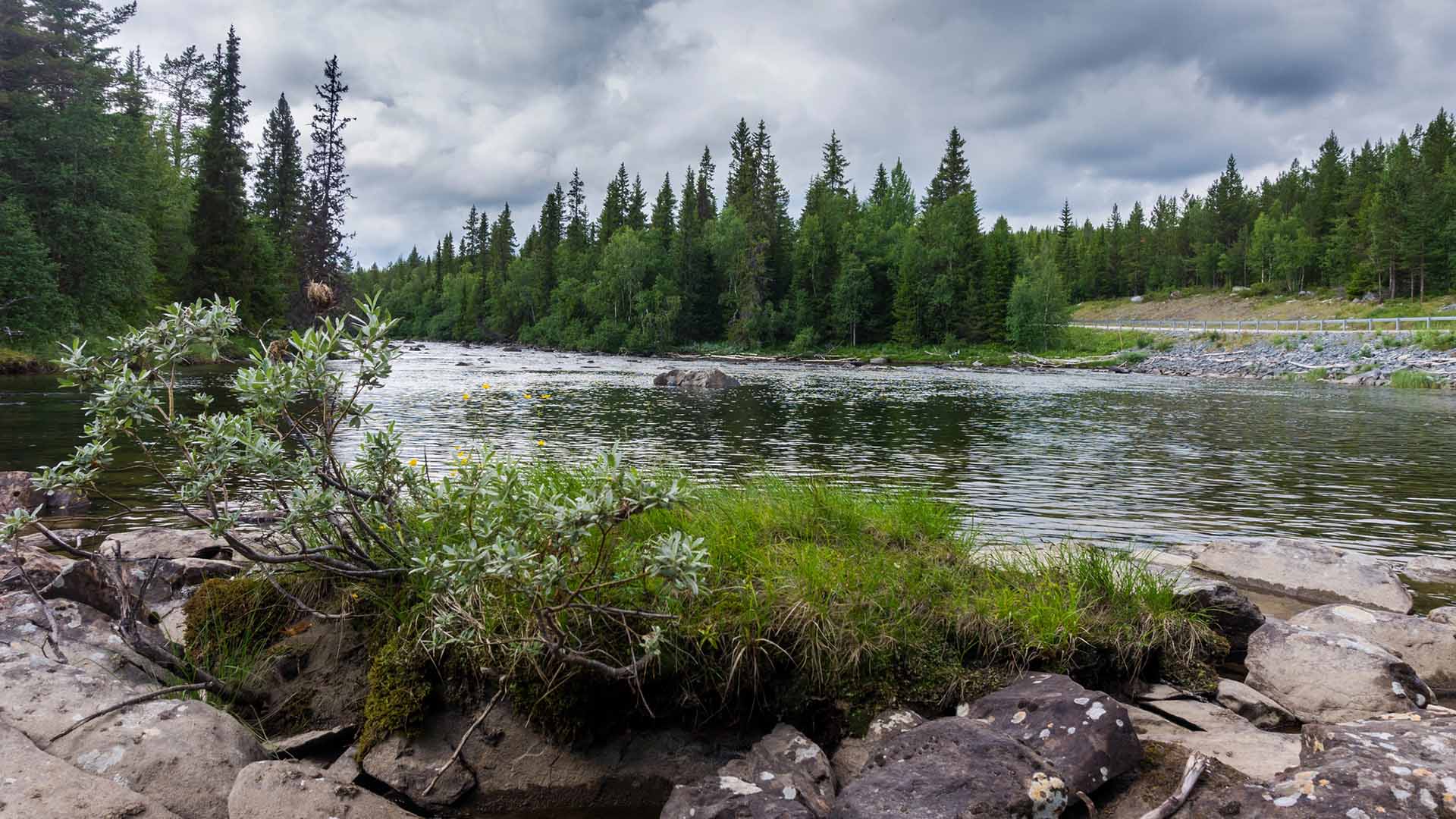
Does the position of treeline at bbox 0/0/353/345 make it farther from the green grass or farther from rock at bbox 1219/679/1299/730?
the green grass

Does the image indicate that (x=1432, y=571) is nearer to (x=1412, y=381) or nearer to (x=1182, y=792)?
(x=1182, y=792)

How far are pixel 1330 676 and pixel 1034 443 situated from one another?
15.8m

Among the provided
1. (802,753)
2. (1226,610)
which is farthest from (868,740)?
(1226,610)

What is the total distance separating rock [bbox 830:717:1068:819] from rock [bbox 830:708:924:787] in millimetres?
298

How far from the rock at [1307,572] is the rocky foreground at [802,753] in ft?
4.92

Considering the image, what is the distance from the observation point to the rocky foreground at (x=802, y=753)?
318cm

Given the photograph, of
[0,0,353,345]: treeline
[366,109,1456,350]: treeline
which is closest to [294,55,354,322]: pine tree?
[0,0,353,345]: treeline

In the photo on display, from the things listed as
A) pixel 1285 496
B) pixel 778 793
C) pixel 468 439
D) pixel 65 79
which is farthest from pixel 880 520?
pixel 65 79

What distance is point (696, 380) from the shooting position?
129 feet

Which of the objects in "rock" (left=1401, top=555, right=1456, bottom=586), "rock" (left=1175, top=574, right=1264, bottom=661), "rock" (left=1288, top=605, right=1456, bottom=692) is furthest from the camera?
"rock" (left=1401, top=555, right=1456, bottom=586)

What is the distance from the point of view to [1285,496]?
1312cm

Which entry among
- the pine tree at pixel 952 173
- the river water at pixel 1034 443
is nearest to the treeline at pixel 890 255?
the pine tree at pixel 952 173

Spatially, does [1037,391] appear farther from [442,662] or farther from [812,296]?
[812,296]

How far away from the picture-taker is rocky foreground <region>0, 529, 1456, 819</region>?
125 inches
